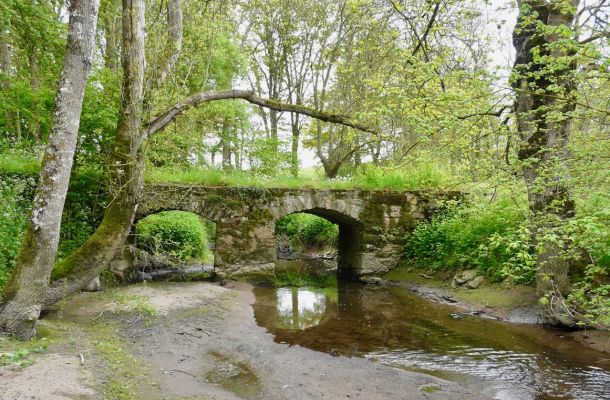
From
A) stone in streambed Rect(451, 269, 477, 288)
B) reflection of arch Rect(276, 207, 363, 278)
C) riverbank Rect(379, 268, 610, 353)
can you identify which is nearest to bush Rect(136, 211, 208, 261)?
reflection of arch Rect(276, 207, 363, 278)

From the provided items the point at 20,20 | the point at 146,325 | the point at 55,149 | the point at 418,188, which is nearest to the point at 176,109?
the point at 55,149

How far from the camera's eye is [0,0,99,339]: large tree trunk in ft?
15.8

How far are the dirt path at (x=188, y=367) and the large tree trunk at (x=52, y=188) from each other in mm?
664

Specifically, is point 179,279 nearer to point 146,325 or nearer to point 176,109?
point 146,325

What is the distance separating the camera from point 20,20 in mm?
9516

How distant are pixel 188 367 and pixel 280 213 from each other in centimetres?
650

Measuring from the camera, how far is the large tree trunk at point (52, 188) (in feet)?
15.8

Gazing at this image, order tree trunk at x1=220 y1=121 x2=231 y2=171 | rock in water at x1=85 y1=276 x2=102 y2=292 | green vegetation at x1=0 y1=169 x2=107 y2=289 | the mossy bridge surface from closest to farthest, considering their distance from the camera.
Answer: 1. green vegetation at x1=0 y1=169 x2=107 y2=289
2. rock in water at x1=85 y1=276 x2=102 y2=292
3. the mossy bridge surface
4. tree trunk at x1=220 y1=121 x2=231 y2=171

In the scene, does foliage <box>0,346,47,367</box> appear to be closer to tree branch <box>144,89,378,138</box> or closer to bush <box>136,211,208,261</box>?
tree branch <box>144,89,378,138</box>

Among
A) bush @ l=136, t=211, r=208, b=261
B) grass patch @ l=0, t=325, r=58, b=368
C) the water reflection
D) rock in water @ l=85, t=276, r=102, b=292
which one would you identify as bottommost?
the water reflection

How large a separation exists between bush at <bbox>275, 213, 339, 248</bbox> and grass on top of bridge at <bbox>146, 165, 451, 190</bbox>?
15.9 feet

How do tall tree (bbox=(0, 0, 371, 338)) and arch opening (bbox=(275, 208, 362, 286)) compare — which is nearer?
tall tree (bbox=(0, 0, 371, 338))

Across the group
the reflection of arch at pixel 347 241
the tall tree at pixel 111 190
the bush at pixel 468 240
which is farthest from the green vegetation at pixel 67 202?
the bush at pixel 468 240

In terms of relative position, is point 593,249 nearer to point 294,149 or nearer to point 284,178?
point 284,178
